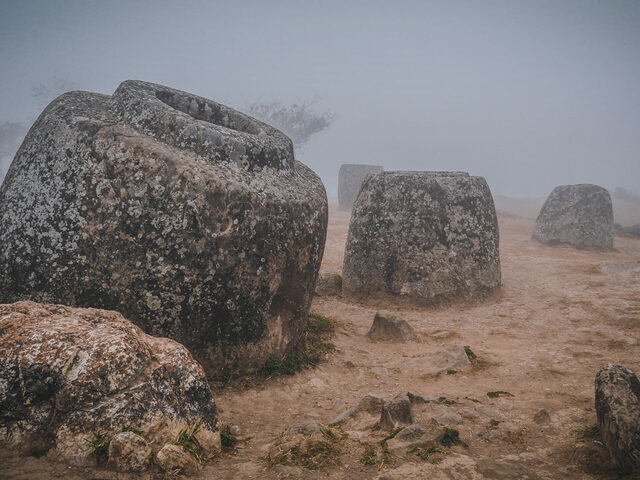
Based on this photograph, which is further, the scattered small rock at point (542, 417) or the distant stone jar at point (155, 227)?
the distant stone jar at point (155, 227)

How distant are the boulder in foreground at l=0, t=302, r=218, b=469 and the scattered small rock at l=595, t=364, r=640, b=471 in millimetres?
2162

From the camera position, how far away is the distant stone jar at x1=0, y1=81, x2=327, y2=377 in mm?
3396

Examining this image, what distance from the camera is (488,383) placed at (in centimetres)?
409

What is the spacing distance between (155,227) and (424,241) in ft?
15.5

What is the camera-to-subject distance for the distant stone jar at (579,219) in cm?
1347

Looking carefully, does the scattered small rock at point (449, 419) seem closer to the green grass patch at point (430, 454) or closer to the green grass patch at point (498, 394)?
the green grass patch at point (430, 454)

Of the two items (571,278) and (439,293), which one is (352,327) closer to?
(439,293)

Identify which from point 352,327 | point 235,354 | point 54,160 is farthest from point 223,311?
point 352,327

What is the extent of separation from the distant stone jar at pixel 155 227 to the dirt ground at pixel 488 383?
2.49ft

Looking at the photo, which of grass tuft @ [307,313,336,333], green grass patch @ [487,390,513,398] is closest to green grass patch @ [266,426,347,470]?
green grass patch @ [487,390,513,398]

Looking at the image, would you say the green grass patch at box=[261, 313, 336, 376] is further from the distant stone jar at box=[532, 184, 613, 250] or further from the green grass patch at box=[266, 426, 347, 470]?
the distant stone jar at box=[532, 184, 613, 250]

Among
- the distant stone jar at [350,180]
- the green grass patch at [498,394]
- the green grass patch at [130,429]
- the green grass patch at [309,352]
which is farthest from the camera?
the distant stone jar at [350,180]

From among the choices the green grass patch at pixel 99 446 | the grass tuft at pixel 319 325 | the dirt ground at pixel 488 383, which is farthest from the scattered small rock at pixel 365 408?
the grass tuft at pixel 319 325

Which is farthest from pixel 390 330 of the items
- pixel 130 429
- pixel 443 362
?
pixel 130 429
